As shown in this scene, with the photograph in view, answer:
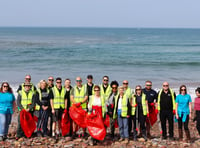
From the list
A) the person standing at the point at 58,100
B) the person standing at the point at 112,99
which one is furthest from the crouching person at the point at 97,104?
the person standing at the point at 58,100

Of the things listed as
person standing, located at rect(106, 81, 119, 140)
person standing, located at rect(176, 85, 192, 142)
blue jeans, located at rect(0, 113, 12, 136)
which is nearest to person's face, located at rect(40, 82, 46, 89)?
blue jeans, located at rect(0, 113, 12, 136)

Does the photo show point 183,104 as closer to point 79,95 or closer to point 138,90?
point 138,90

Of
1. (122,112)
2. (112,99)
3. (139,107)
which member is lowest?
(122,112)

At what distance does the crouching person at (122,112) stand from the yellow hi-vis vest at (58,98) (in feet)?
4.67

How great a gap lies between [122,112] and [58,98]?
174 cm

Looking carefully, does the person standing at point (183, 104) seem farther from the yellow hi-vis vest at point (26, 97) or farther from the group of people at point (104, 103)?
the yellow hi-vis vest at point (26, 97)

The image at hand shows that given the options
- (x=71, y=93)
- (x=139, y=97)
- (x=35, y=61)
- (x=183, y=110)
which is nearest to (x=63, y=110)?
(x=71, y=93)

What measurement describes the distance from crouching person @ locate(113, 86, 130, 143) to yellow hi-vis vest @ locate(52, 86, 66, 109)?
56.0 inches

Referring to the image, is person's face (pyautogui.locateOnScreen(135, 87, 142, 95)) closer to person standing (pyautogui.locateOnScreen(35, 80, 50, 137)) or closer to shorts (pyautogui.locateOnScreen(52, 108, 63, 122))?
shorts (pyautogui.locateOnScreen(52, 108, 63, 122))

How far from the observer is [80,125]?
906 cm

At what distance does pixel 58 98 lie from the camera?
893 centimetres

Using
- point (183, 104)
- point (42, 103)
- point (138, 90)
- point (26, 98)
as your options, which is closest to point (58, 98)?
point (42, 103)

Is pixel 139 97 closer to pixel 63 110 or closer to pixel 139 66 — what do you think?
pixel 63 110

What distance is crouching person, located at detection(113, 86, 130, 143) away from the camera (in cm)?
876
